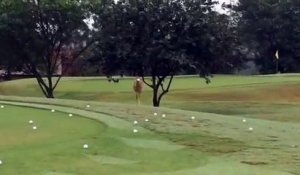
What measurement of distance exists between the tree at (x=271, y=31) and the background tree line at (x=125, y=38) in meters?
23.3

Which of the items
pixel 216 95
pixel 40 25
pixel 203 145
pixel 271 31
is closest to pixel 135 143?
pixel 203 145

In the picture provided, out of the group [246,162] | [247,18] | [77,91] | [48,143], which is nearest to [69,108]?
[48,143]

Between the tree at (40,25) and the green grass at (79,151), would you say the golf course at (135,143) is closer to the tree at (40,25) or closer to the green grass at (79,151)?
the green grass at (79,151)

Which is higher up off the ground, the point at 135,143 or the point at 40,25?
the point at 40,25

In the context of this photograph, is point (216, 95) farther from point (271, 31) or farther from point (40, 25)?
point (271, 31)

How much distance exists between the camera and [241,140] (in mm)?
11969

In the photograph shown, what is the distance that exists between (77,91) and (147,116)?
22624 millimetres

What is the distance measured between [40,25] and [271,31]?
107ft

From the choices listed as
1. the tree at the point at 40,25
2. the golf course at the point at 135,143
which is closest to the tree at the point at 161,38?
the tree at the point at 40,25

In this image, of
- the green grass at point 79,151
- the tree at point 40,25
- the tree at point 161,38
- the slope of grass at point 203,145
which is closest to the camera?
the green grass at point 79,151

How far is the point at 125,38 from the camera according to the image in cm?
2719

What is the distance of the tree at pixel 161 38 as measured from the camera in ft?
86.5

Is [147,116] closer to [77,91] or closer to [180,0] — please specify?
[180,0]

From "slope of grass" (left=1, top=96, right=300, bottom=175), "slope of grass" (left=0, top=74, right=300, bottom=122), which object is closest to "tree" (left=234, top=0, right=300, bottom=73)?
"slope of grass" (left=0, top=74, right=300, bottom=122)
